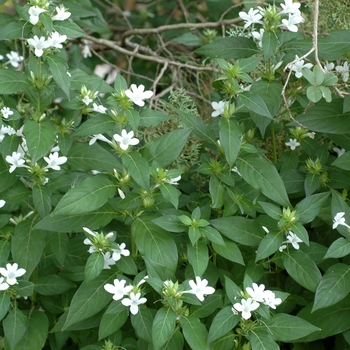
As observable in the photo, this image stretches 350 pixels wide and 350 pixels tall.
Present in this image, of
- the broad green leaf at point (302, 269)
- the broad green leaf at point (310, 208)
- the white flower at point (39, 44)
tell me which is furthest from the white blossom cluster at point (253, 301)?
the white flower at point (39, 44)

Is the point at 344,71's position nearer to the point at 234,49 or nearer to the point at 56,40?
the point at 234,49

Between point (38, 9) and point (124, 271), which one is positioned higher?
point (38, 9)

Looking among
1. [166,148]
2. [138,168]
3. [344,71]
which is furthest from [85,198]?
[344,71]

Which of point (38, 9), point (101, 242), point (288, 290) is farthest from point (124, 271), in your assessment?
point (38, 9)

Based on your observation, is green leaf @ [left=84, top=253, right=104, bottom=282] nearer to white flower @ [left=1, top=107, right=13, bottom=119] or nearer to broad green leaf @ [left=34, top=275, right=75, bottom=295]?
broad green leaf @ [left=34, top=275, right=75, bottom=295]

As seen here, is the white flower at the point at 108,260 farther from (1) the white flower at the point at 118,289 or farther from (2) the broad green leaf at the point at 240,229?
(2) the broad green leaf at the point at 240,229

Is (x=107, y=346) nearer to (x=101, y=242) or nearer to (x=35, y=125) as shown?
(x=101, y=242)

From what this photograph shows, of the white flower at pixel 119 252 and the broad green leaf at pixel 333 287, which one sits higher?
the white flower at pixel 119 252
